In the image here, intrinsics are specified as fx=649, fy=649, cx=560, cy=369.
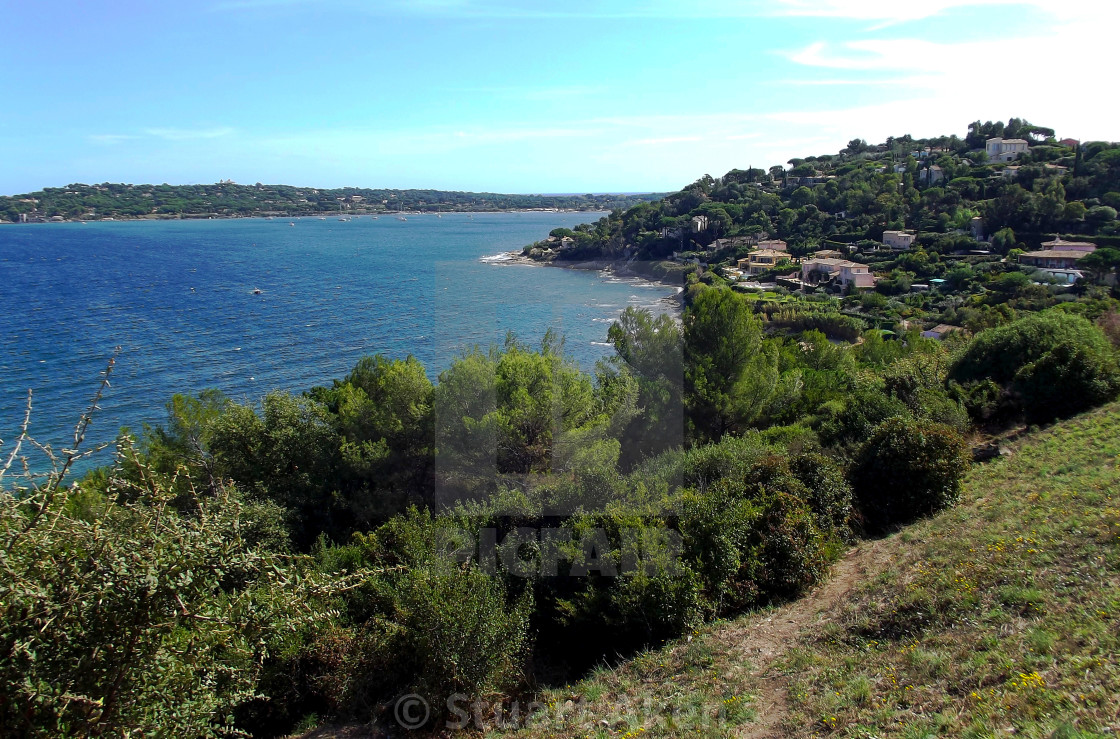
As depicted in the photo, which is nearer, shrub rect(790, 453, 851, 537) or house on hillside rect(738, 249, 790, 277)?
shrub rect(790, 453, 851, 537)

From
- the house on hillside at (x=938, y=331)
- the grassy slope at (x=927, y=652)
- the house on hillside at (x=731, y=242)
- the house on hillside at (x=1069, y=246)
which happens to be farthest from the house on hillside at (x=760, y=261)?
the grassy slope at (x=927, y=652)

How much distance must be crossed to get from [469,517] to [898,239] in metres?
52.9

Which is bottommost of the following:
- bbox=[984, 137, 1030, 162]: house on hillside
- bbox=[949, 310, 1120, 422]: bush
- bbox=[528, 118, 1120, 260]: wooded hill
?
bbox=[949, 310, 1120, 422]: bush

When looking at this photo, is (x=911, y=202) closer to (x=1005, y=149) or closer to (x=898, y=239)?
(x=898, y=239)

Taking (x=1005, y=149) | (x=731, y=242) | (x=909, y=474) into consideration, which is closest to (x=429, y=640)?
(x=909, y=474)

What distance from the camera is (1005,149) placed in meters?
69.4

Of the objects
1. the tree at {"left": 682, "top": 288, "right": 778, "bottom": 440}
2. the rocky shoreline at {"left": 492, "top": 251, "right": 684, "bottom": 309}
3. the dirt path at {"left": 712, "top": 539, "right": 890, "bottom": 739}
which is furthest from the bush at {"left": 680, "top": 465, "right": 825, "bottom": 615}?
the rocky shoreline at {"left": 492, "top": 251, "right": 684, "bottom": 309}

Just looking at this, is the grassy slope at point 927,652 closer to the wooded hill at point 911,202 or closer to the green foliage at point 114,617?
the green foliage at point 114,617

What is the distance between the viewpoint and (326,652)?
→ 794cm

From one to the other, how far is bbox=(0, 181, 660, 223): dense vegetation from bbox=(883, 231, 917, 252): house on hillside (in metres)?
134

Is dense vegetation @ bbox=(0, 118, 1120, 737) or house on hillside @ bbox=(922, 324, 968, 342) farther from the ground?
dense vegetation @ bbox=(0, 118, 1120, 737)

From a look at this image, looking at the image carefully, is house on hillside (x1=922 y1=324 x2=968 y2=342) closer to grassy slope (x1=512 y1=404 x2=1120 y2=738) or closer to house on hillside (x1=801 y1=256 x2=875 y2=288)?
house on hillside (x1=801 y1=256 x2=875 y2=288)

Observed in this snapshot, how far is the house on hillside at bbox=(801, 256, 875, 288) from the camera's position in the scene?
44.8 metres

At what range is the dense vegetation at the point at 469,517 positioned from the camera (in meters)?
3.36
